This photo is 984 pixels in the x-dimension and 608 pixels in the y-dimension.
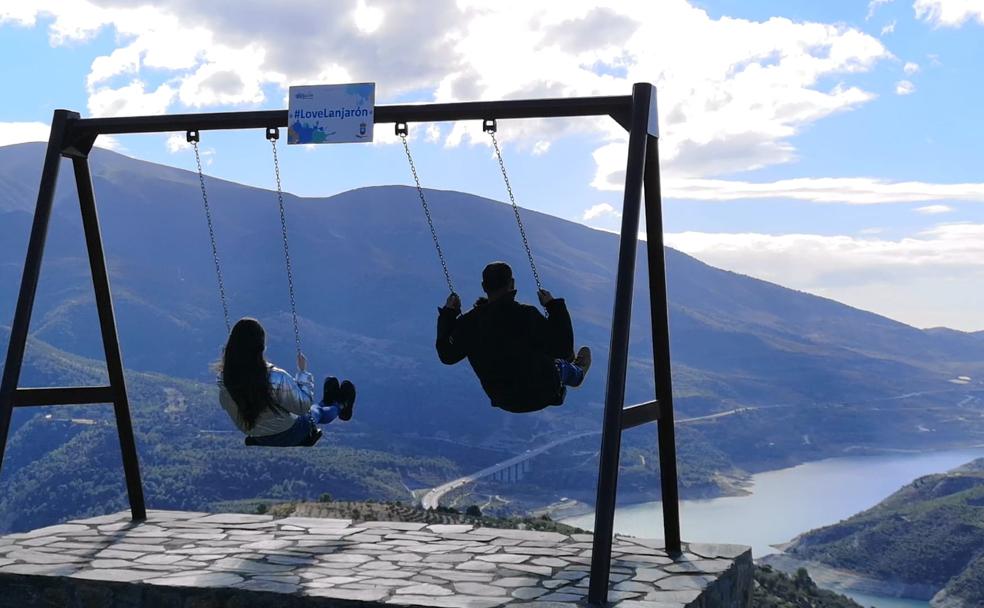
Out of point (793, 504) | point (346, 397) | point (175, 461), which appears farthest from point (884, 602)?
point (346, 397)

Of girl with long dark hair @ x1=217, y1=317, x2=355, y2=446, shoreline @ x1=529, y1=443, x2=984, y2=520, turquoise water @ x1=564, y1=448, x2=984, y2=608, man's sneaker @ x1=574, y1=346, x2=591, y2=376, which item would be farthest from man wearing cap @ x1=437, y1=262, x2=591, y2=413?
shoreline @ x1=529, y1=443, x2=984, y2=520

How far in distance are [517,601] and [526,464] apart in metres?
120

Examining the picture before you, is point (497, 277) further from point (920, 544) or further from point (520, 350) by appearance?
point (920, 544)

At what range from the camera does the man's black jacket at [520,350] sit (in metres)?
7.05

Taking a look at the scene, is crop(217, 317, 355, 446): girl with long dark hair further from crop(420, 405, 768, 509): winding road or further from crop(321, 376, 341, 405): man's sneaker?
crop(420, 405, 768, 509): winding road

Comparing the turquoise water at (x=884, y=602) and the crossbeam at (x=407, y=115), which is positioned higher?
the crossbeam at (x=407, y=115)

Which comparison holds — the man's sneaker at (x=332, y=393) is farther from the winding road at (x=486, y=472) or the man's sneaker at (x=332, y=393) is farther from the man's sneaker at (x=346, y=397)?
the winding road at (x=486, y=472)

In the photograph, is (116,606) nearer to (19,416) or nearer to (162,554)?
(162,554)

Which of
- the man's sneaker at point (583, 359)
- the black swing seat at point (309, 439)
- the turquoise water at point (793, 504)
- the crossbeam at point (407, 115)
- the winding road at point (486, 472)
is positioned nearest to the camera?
the crossbeam at point (407, 115)

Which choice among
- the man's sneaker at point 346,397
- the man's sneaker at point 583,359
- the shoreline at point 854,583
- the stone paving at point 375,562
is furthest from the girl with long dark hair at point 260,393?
the shoreline at point 854,583

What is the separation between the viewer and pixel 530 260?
6863 millimetres

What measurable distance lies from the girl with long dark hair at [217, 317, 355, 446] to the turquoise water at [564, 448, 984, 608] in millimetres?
88824

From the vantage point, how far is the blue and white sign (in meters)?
7.74

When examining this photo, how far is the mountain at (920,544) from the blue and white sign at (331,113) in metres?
86.4
